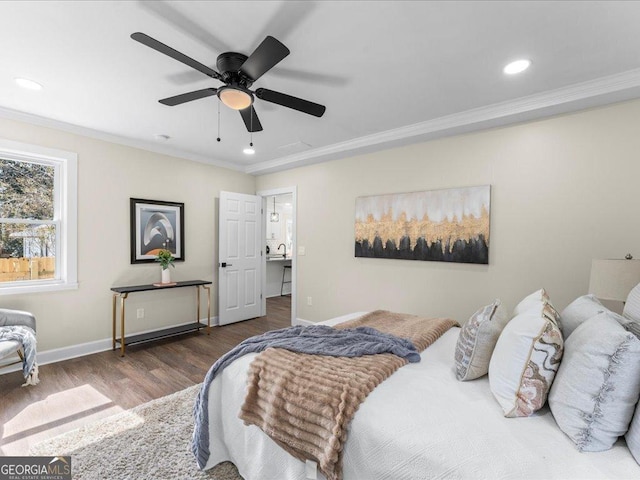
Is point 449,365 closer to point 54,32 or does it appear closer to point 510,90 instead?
point 510,90

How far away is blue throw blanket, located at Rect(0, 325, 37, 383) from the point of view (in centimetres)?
264

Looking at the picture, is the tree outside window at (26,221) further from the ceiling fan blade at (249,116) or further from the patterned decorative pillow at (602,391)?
the patterned decorative pillow at (602,391)

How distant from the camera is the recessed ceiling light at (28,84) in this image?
2.46 metres

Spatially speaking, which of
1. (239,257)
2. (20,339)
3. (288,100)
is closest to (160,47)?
(288,100)

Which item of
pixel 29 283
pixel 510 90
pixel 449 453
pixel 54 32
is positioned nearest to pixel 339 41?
pixel 510 90

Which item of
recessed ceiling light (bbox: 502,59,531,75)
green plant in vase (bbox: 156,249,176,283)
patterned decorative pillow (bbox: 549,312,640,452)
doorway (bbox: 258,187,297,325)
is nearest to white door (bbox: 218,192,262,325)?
green plant in vase (bbox: 156,249,176,283)

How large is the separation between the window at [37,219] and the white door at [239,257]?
1.85m

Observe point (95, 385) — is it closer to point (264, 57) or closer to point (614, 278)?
point (264, 57)

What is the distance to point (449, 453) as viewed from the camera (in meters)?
1.06

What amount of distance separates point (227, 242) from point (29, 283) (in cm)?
232

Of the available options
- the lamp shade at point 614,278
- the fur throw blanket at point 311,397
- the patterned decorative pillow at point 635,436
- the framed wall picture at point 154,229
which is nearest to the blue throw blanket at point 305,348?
the fur throw blanket at point 311,397

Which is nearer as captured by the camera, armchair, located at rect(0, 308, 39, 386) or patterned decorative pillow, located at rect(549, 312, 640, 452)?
patterned decorative pillow, located at rect(549, 312, 640, 452)

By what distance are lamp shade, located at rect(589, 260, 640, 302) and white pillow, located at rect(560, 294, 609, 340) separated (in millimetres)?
660

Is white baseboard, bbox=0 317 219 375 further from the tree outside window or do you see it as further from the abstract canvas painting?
the abstract canvas painting
